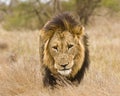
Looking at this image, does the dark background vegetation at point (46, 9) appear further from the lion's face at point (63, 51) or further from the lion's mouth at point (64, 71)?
the lion's mouth at point (64, 71)

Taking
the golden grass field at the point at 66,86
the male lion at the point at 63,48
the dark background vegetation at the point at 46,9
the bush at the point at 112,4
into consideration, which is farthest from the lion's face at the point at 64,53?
the bush at the point at 112,4

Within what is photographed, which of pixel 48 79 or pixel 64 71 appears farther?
pixel 48 79

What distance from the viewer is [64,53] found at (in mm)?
4699

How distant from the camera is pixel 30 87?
18.8 feet

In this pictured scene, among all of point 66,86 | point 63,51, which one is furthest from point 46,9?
point 63,51

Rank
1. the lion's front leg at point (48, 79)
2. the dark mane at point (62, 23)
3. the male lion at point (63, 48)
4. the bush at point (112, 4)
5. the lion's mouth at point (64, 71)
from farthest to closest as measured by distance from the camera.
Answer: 1. the bush at point (112, 4)
2. the lion's front leg at point (48, 79)
3. the dark mane at point (62, 23)
4. the male lion at point (63, 48)
5. the lion's mouth at point (64, 71)

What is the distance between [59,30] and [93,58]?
3.74 meters

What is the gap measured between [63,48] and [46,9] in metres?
15.8

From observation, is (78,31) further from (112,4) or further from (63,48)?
(112,4)

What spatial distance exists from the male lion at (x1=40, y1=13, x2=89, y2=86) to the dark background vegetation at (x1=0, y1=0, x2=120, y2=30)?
1399cm

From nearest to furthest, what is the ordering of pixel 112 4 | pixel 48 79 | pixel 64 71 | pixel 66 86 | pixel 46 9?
pixel 64 71 → pixel 66 86 → pixel 48 79 → pixel 112 4 → pixel 46 9

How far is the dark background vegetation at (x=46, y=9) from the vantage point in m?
19.5

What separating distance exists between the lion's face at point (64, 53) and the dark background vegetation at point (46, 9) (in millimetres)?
14112

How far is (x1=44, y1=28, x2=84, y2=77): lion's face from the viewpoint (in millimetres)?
4609
